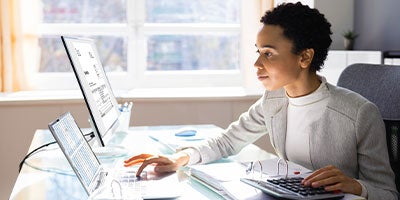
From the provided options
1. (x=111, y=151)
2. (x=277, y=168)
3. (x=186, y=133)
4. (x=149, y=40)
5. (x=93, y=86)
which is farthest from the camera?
(x=149, y=40)

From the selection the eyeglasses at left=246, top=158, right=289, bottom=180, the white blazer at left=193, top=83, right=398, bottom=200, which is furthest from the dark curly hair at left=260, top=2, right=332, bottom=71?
the eyeglasses at left=246, top=158, right=289, bottom=180

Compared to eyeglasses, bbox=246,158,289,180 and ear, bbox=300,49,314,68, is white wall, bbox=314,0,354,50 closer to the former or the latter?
ear, bbox=300,49,314,68

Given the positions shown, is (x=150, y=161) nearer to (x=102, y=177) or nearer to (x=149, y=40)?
(x=102, y=177)

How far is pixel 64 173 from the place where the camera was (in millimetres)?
1464

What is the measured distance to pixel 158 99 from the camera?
3.09 metres

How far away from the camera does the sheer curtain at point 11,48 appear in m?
3.16

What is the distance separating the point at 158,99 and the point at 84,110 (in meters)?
0.42

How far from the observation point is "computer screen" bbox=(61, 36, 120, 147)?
4.77 feet

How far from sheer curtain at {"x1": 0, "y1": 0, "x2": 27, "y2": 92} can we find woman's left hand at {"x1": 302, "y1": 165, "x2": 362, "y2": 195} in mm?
2515

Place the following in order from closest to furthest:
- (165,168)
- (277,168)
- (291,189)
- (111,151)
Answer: (291,189) → (277,168) → (165,168) → (111,151)

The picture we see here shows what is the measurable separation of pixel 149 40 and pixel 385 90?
232 centimetres

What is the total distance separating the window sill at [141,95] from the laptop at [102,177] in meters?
1.69

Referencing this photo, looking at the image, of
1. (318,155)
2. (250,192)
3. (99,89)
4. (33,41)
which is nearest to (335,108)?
(318,155)

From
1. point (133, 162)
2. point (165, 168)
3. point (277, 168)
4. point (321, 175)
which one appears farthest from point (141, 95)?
point (321, 175)
